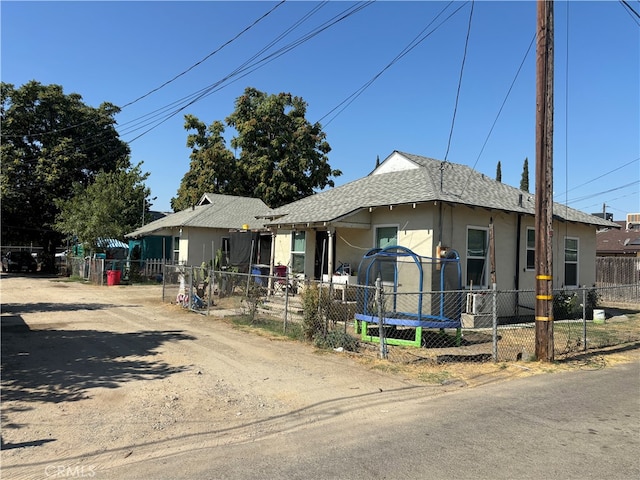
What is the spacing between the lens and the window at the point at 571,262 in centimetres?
1636

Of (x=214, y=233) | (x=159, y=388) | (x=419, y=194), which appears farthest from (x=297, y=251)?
(x=159, y=388)

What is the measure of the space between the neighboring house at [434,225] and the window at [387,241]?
0.04 metres

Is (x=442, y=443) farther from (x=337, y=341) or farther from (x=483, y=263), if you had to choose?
(x=483, y=263)

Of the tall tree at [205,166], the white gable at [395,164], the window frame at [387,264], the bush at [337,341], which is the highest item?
the tall tree at [205,166]

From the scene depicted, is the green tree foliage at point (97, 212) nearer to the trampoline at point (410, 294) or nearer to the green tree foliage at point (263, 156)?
the green tree foliage at point (263, 156)

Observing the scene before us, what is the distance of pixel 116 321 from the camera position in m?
12.6

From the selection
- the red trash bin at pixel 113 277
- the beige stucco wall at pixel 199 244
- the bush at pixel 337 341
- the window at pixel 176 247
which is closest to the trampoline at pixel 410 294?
the bush at pixel 337 341

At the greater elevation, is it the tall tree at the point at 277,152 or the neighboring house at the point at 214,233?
the tall tree at the point at 277,152

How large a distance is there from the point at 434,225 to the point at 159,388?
332 inches

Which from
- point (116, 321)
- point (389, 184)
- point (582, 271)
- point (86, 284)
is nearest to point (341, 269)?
point (389, 184)

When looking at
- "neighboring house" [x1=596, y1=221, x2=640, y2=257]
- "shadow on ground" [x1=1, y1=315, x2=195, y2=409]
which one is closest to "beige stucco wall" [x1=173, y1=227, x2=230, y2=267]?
"shadow on ground" [x1=1, y1=315, x2=195, y2=409]

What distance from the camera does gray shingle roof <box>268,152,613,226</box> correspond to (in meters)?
13.3

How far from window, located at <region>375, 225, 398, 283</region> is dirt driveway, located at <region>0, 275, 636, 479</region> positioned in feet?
11.7

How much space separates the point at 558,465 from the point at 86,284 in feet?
86.3
